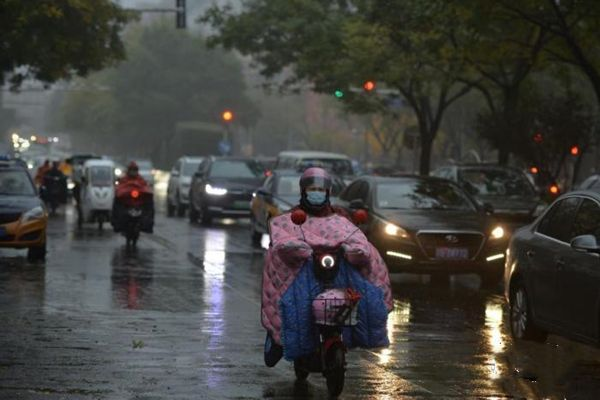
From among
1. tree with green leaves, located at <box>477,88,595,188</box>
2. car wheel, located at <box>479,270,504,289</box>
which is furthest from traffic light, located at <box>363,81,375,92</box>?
car wheel, located at <box>479,270,504,289</box>

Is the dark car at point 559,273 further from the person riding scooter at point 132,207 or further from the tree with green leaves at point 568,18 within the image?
the person riding scooter at point 132,207

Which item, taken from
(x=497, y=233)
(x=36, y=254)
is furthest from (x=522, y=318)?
(x=36, y=254)

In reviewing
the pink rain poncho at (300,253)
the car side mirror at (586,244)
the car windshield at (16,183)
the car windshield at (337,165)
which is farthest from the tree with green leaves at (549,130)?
the pink rain poncho at (300,253)

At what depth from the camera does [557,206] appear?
526 inches

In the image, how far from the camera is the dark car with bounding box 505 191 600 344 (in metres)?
11.7

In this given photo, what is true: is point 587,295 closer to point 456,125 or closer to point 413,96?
point 413,96

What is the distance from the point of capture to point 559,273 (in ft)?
41.0

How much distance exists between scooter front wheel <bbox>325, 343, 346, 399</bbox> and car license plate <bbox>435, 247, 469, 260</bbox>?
976 centimetres

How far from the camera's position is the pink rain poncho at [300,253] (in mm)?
10156

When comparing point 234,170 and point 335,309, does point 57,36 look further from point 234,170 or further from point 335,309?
point 335,309

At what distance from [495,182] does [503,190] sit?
1.08 feet

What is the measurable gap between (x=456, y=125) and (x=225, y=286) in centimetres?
7016

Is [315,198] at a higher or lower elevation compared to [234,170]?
higher

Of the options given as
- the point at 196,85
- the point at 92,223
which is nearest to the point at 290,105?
the point at 196,85
